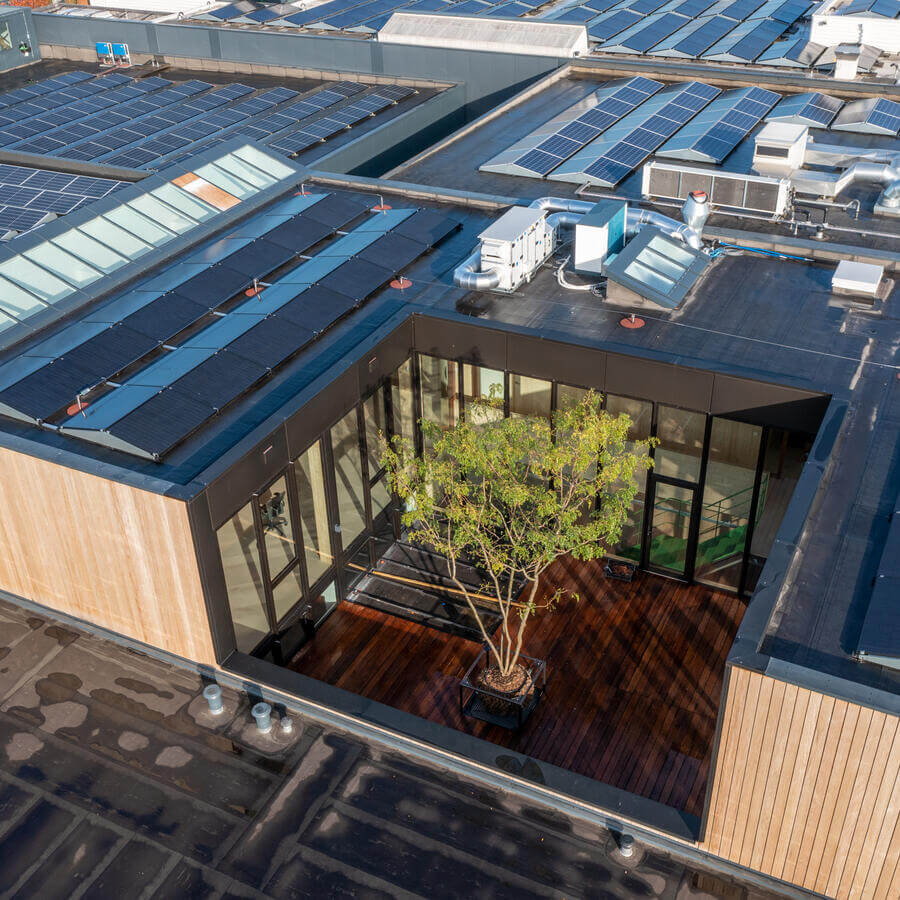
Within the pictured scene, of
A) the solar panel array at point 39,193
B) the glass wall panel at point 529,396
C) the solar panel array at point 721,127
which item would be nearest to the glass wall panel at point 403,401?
the glass wall panel at point 529,396

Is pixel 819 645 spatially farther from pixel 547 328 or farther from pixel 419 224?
pixel 419 224

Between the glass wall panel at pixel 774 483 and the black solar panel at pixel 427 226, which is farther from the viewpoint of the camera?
the black solar panel at pixel 427 226

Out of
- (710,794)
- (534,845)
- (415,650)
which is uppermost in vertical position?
(710,794)

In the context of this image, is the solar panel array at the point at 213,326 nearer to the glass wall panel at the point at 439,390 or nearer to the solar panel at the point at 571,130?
the glass wall panel at the point at 439,390

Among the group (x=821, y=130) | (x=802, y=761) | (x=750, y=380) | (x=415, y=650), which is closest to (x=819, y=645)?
(x=802, y=761)

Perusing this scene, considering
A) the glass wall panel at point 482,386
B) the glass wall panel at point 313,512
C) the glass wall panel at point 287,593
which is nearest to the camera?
the glass wall panel at point 313,512

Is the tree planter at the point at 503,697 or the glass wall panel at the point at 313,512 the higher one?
the glass wall panel at the point at 313,512
